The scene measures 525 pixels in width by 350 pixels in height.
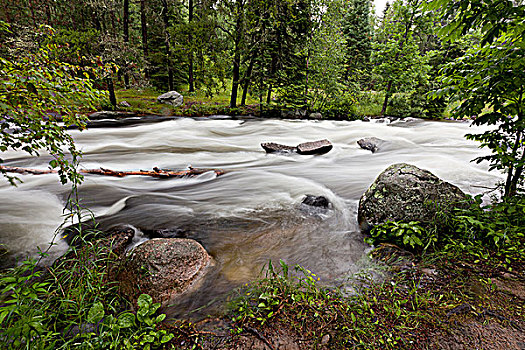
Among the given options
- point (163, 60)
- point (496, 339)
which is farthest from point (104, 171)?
point (163, 60)

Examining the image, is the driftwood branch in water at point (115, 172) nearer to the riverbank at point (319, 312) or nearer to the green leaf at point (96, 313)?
the riverbank at point (319, 312)

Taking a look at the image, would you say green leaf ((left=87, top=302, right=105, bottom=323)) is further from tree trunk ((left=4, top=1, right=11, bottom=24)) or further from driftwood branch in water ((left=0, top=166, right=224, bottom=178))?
tree trunk ((left=4, top=1, right=11, bottom=24))

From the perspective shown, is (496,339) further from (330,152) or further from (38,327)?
(330,152)

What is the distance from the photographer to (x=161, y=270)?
251 centimetres

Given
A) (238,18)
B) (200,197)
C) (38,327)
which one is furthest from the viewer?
(238,18)

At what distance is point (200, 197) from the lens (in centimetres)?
489

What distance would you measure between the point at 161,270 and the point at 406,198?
10.2 ft

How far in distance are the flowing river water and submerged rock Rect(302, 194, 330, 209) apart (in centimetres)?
14

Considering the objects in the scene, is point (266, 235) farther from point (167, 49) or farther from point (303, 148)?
point (167, 49)

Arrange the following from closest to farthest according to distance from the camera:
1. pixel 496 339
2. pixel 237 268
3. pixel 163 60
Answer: pixel 496 339 < pixel 237 268 < pixel 163 60

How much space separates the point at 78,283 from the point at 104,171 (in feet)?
12.6

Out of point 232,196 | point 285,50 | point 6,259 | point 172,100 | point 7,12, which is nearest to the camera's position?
point 6,259

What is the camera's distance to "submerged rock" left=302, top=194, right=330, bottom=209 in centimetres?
440

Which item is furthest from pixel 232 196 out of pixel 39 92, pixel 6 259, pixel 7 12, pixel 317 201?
pixel 7 12
